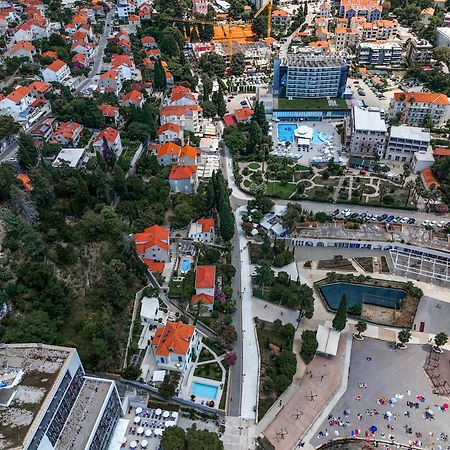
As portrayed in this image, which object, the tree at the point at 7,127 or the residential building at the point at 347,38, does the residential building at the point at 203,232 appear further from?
the residential building at the point at 347,38

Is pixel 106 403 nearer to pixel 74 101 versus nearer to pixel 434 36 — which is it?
pixel 74 101

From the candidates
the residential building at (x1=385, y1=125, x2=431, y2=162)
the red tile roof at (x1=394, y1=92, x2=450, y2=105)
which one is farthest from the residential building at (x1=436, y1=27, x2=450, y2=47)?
the residential building at (x1=385, y1=125, x2=431, y2=162)

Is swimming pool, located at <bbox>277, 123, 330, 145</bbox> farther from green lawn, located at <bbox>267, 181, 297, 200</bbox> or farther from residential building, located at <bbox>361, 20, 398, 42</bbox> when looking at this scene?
residential building, located at <bbox>361, 20, 398, 42</bbox>

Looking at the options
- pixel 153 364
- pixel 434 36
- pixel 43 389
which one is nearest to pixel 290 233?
pixel 153 364

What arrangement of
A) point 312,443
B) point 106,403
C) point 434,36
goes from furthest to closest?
point 434,36, point 312,443, point 106,403

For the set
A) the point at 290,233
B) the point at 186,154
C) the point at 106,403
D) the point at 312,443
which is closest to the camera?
the point at 106,403

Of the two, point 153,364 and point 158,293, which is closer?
point 153,364

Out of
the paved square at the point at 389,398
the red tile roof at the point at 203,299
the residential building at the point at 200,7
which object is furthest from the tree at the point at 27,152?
the residential building at the point at 200,7
